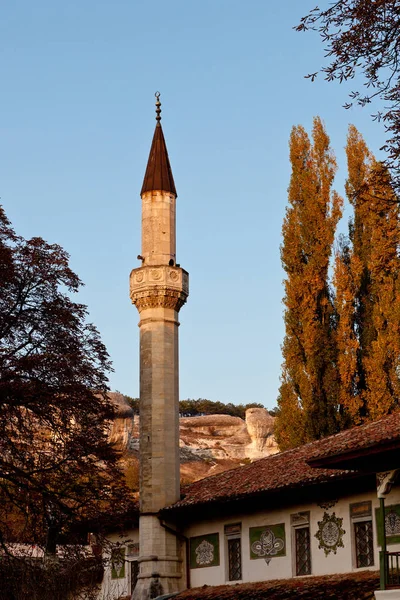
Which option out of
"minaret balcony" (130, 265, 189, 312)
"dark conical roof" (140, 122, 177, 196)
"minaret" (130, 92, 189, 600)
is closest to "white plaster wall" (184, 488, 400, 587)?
"minaret" (130, 92, 189, 600)

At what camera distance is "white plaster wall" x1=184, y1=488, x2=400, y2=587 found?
18.1m

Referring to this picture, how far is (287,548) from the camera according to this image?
1962cm

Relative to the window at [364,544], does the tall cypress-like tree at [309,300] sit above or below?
above

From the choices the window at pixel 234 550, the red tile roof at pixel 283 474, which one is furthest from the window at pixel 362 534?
the window at pixel 234 550

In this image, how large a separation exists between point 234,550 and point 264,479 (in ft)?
6.06

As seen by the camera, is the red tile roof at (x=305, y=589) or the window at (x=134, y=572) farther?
the window at (x=134, y=572)

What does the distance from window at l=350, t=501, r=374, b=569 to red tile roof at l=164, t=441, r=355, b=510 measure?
791 millimetres

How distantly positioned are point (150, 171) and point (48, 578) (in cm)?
1151

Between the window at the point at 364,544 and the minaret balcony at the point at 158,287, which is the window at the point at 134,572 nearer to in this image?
the minaret balcony at the point at 158,287

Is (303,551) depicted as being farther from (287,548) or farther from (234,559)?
(234,559)

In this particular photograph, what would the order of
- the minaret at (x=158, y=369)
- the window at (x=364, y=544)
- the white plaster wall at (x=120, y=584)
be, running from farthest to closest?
the white plaster wall at (x=120, y=584), the minaret at (x=158, y=369), the window at (x=364, y=544)

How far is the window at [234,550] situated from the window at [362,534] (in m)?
3.45

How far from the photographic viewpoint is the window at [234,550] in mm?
20906

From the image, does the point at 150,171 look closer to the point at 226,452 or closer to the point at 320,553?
the point at 320,553
